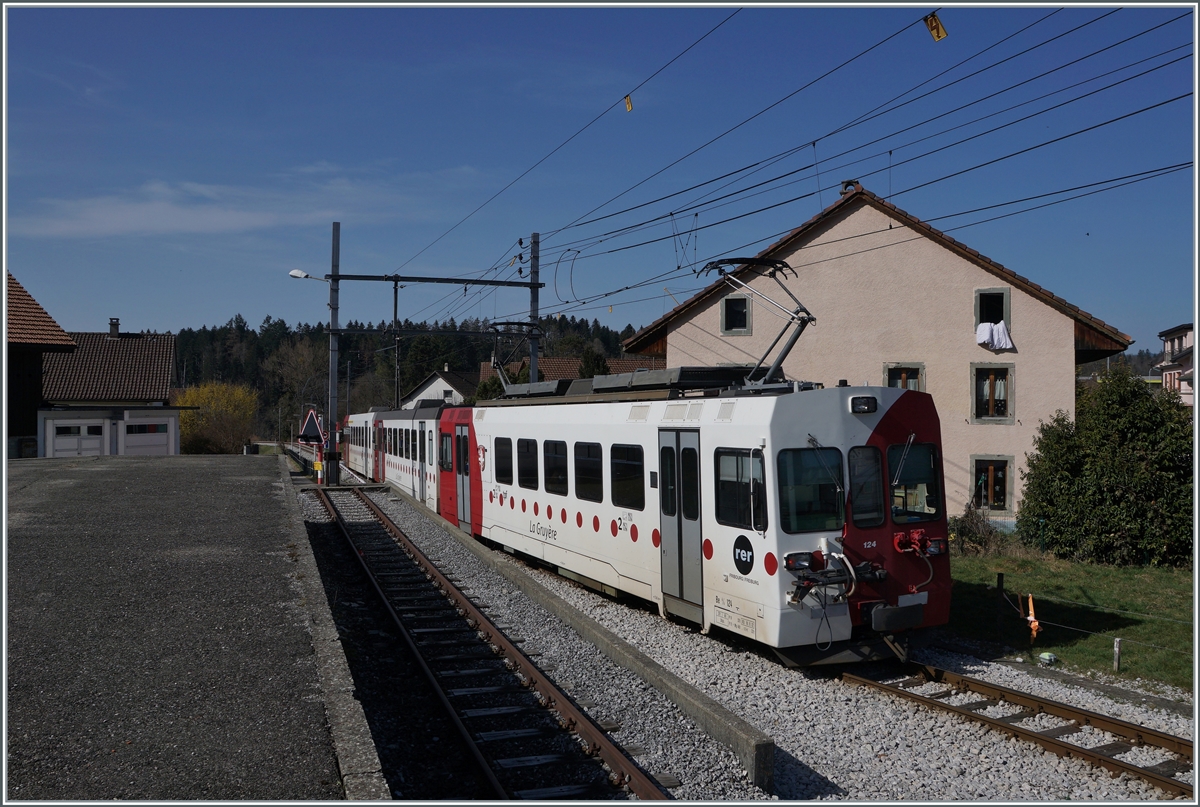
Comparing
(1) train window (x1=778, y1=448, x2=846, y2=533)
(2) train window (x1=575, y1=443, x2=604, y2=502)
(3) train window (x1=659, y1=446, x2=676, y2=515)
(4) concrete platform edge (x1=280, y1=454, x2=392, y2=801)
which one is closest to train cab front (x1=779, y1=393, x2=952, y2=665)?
(1) train window (x1=778, y1=448, x2=846, y2=533)

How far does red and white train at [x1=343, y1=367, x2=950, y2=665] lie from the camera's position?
8.45 m

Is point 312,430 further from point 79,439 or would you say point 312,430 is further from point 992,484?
point 992,484

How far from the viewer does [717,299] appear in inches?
939

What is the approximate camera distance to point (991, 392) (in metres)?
21.5

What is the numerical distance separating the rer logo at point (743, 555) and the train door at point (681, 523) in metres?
0.66

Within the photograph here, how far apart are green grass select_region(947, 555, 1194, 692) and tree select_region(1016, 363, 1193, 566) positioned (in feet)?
1.93

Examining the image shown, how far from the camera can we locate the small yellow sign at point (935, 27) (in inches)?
363

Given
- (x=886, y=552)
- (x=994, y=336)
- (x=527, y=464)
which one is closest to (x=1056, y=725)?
(x=886, y=552)

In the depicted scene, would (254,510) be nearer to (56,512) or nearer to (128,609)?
(56,512)

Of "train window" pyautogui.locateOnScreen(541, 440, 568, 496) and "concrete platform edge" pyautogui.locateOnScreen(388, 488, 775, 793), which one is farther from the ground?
"train window" pyautogui.locateOnScreen(541, 440, 568, 496)

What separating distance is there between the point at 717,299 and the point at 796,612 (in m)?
16.3

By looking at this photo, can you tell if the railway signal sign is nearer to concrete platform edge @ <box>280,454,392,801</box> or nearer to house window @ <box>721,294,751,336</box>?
house window @ <box>721,294,751,336</box>

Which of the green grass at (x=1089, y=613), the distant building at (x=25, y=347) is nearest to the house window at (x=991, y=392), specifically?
the green grass at (x=1089, y=613)

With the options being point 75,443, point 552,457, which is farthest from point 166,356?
point 552,457
